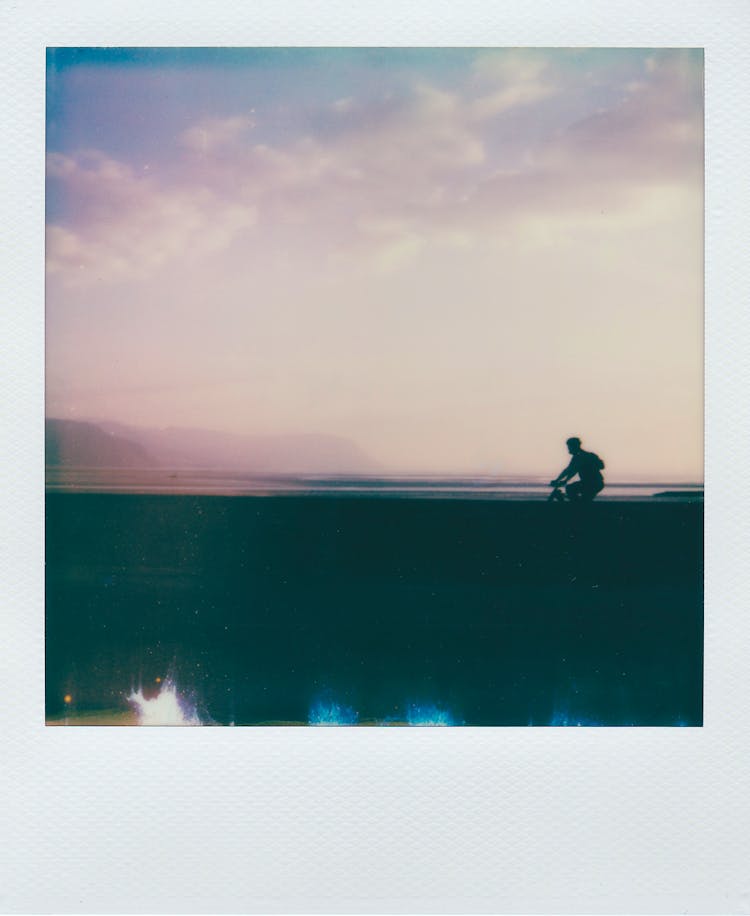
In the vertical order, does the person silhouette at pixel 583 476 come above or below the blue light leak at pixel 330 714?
above

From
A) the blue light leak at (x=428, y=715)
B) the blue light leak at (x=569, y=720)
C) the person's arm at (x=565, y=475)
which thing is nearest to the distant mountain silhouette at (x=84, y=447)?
the blue light leak at (x=428, y=715)

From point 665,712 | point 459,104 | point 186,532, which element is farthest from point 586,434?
point 186,532

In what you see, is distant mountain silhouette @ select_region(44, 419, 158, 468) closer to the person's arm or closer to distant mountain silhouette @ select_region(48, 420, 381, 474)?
distant mountain silhouette @ select_region(48, 420, 381, 474)

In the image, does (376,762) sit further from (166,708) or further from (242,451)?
(242,451)

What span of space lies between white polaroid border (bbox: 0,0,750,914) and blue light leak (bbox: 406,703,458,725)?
2 cm

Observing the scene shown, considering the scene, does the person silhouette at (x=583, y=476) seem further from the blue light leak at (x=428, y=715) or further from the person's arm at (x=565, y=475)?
the blue light leak at (x=428, y=715)

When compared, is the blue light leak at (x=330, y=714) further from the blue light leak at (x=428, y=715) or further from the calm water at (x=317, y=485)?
the calm water at (x=317, y=485)

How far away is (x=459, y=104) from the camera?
1.69 meters

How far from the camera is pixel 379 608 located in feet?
5.62

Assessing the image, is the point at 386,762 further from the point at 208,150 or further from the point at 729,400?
the point at 208,150

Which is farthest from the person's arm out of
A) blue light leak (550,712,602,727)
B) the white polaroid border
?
blue light leak (550,712,602,727)

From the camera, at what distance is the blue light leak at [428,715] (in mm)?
1694

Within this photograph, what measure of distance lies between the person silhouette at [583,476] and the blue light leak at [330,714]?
730 mm

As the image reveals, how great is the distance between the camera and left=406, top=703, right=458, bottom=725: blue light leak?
5.56 ft
